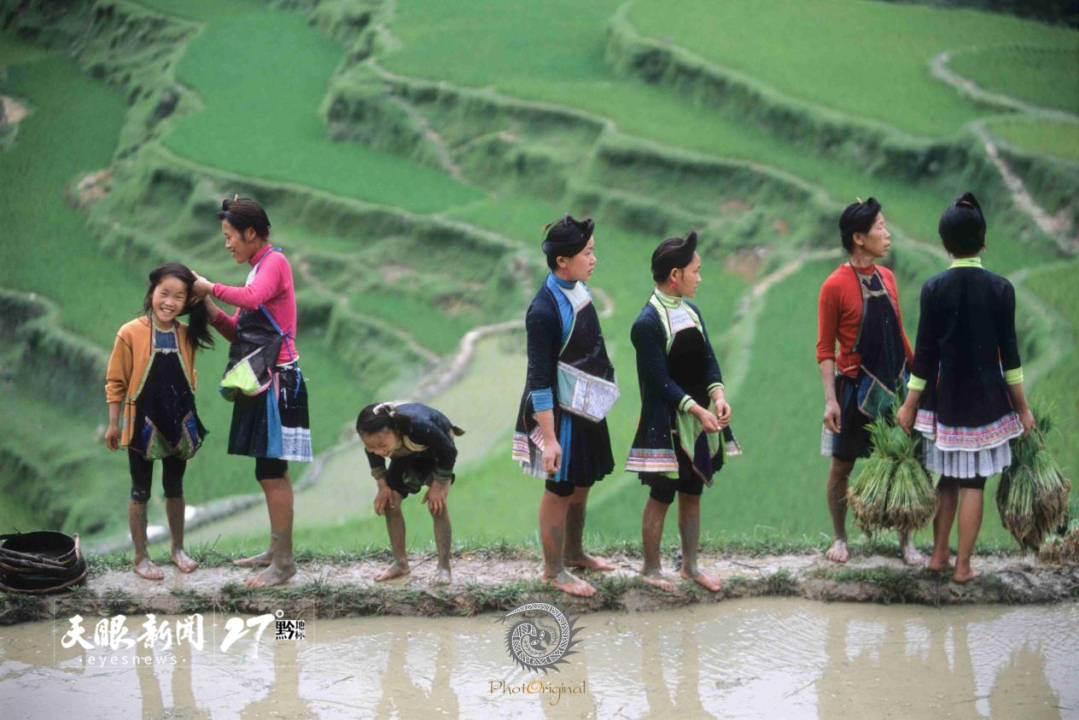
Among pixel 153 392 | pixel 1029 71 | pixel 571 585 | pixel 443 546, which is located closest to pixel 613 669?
pixel 571 585

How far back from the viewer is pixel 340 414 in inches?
389

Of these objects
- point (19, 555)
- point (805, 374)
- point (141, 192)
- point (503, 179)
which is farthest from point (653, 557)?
point (141, 192)

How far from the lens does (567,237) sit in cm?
410

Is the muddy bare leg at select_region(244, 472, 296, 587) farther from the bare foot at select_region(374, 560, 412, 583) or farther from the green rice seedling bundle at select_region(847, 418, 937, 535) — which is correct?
the green rice seedling bundle at select_region(847, 418, 937, 535)

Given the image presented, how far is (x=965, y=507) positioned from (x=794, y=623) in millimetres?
665

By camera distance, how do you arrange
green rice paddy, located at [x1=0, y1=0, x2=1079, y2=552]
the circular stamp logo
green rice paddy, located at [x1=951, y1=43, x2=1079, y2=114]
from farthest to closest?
green rice paddy, located at [x1=951, y1=43, x2=1079, y2=114], green rice paddy, located at [x1=0, y1=0, x2=1079, y2=552], the circular stamp logo

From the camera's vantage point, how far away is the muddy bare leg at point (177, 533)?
446 centimetres

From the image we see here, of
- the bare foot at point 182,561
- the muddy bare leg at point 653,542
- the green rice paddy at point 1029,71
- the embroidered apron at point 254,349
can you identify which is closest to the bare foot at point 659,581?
the muddy bare leg at point 653,542

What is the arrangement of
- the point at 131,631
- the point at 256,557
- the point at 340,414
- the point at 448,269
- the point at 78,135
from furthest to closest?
the point at 78,135 → the point at 448,269 → the point at 340,414 → the point at 256,557 → the point at 131,631

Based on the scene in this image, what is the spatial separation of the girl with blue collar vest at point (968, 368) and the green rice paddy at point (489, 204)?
2.31m

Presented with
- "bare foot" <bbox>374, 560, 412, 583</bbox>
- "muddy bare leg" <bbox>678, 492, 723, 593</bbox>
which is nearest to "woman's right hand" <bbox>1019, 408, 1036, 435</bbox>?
"muddy bare leg" <bbox>678, 492, 723, 593</bbox>

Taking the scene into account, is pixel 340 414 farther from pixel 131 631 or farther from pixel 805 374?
pixel 131 631

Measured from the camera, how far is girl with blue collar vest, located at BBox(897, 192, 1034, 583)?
414 centimetres

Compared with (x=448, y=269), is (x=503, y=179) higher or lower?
higher
